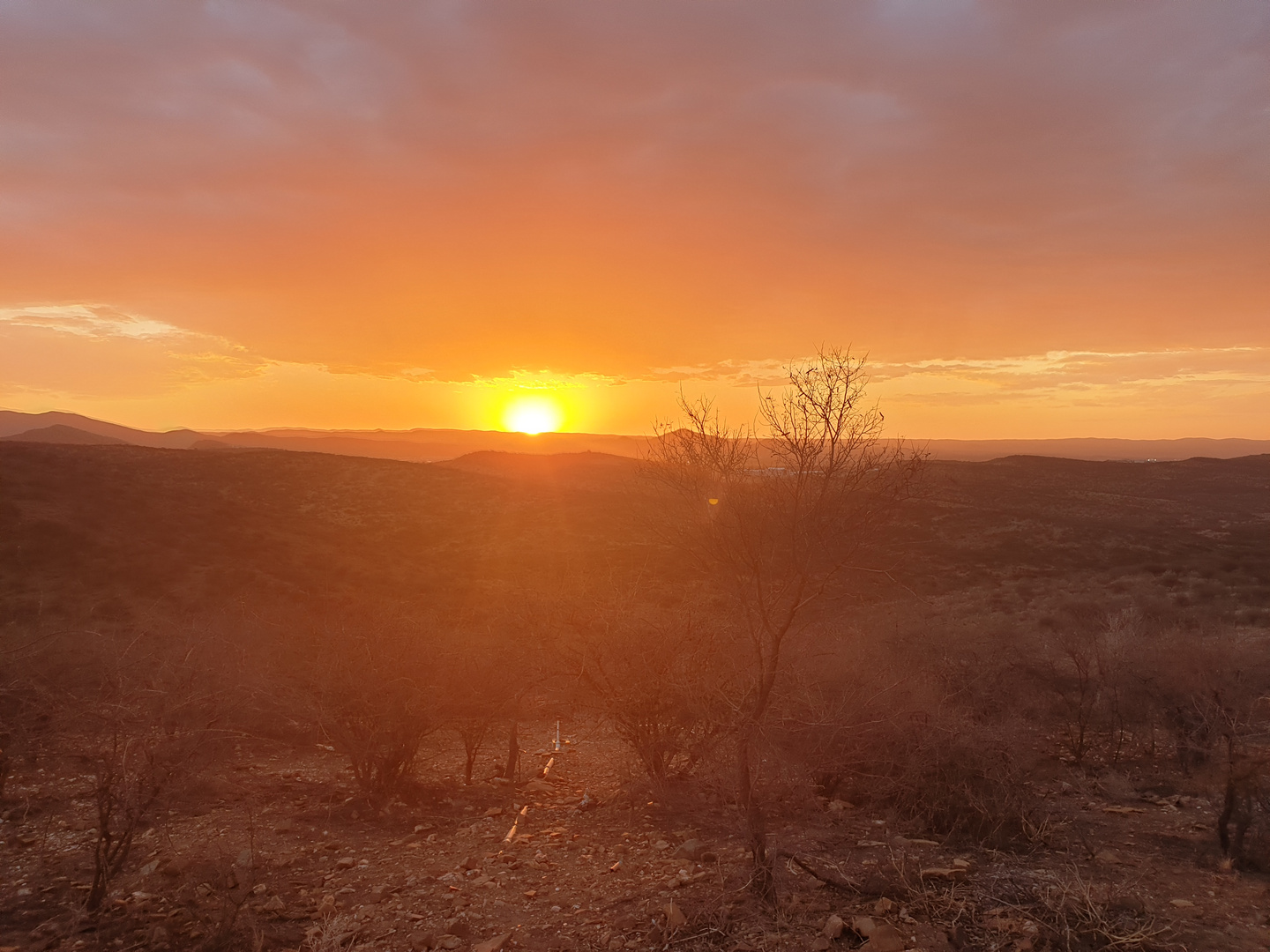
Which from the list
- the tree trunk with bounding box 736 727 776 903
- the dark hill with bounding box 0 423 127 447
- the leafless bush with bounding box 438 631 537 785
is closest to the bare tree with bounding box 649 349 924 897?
the tree trunk with bounding box 736 727 776 903

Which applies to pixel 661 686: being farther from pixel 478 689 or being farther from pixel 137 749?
pixel 137 749

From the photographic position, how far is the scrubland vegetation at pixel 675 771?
20.4 feet

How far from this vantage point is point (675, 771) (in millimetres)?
9719

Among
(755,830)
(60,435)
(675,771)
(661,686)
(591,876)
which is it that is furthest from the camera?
(60,435)

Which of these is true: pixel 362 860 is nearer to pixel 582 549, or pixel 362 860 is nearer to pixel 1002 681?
pixel 1002 681

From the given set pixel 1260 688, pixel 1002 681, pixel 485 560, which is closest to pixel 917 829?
pixel 1002 681

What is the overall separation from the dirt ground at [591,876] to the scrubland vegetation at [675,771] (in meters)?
0.04

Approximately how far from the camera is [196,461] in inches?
1779

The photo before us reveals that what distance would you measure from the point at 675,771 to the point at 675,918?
3.57 meters

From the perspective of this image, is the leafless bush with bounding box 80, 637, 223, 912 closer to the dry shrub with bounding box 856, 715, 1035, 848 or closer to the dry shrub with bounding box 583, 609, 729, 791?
the dry shrub with bounding box 583, 609, 729, 791

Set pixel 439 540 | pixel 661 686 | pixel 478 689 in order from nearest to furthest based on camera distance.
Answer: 1. pixel 661 686
2. pixel 478 689
3. pixel 439 540

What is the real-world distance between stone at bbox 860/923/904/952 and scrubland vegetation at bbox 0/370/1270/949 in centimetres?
2

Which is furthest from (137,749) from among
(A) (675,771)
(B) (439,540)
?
(B) (439,540)

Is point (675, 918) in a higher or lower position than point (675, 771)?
higher
